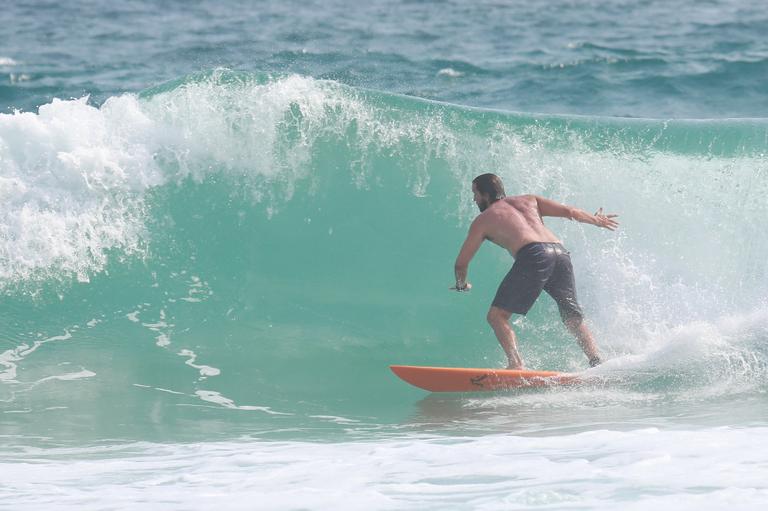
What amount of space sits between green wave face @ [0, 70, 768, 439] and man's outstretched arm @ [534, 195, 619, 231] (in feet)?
2.91

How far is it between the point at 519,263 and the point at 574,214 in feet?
1.83

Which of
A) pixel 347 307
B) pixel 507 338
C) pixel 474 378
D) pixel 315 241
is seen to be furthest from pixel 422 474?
pixel 315 241

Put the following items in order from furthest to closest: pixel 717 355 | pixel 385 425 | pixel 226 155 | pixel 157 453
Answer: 1. pixel 226 155
2. pixel 717 355
3. pixel 385 425
4. pixel 157 453

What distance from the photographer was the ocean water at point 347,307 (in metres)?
4.77

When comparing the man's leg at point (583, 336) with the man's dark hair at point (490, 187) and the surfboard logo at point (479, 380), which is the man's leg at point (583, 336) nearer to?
the surfboard logo at point (479, 380)

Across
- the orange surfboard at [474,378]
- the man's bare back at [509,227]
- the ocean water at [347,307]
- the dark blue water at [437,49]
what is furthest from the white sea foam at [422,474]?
the dark blue water at [437,49]

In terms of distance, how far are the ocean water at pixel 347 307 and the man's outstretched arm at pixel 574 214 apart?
90 cm

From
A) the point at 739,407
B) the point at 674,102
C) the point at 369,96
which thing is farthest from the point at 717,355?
the point at 674,102

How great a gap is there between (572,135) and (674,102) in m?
A: 6.54

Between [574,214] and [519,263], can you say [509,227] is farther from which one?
[574,214]

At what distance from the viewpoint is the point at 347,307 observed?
817 centimetres

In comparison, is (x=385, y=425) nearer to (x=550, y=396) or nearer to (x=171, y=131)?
(x=550, y=396)

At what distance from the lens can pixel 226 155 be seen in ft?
29.6

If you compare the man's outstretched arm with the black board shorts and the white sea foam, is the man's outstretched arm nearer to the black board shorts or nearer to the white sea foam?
the black board shorts
